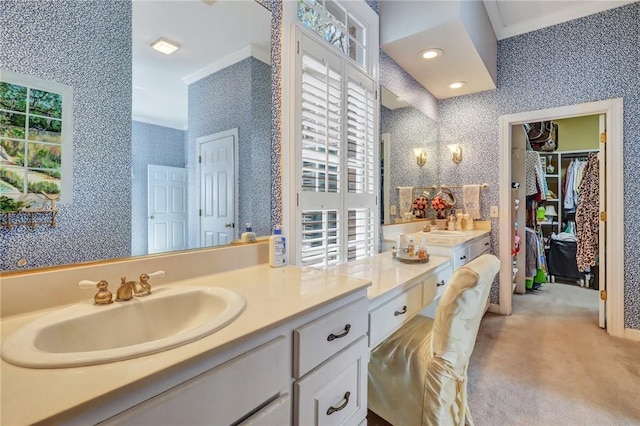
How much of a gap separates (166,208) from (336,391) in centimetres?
91

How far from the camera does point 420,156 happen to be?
3.19m

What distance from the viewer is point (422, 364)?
4.40 feet

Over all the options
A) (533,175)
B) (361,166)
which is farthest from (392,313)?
(533,175)

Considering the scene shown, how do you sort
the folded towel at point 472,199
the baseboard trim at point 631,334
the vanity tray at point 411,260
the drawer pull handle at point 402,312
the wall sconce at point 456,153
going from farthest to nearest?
the wall sconce at point 456,153 → the folded towel at point 472,199 → the baseboard trim at point 631,334 → the vanity tray at point 411,260 → the drawer pull handle at point 402,312

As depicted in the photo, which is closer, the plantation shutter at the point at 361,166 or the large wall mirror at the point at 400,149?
the plantation shutter at the point at 361,166

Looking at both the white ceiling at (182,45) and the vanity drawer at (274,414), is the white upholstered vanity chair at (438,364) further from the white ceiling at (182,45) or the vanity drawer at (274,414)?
the white ceiling at (182,45)

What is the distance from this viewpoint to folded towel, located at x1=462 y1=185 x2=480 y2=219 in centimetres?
334

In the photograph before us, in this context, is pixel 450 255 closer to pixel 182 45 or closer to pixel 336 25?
pixel 336 25

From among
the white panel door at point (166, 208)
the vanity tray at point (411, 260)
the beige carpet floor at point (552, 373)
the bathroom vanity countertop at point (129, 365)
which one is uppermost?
the white panel door at point (166, 208)

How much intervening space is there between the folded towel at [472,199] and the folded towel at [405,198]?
2.81 ft

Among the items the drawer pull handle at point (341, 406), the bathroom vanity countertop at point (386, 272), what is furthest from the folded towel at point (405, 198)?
the drawer pull handle at point (341, 406)

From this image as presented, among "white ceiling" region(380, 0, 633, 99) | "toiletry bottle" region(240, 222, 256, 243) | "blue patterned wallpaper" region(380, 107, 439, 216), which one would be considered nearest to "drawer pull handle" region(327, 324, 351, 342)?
"toiletry bottle" region(240, 222, 256, 243)

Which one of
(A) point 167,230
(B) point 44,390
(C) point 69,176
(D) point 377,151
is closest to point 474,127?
(D) point 377,151

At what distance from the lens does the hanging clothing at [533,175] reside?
3997 mm
